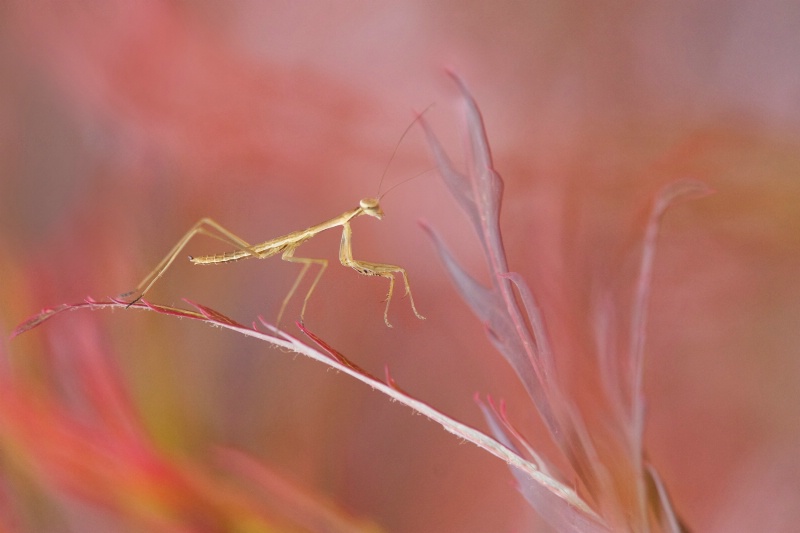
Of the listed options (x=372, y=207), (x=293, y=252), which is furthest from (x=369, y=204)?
(x=293, y=252)

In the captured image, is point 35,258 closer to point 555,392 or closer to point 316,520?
point 316,520

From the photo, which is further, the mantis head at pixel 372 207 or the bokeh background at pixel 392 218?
the mantis head at pixel 372 207

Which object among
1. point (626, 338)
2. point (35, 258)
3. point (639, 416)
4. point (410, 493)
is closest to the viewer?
point (639, 416)

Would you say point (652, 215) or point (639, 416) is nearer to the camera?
point (639, 416)

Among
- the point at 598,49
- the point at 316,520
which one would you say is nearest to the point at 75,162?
the point at 316,520

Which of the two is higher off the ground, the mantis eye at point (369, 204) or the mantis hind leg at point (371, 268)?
the mantis eye at point (369, 204)
